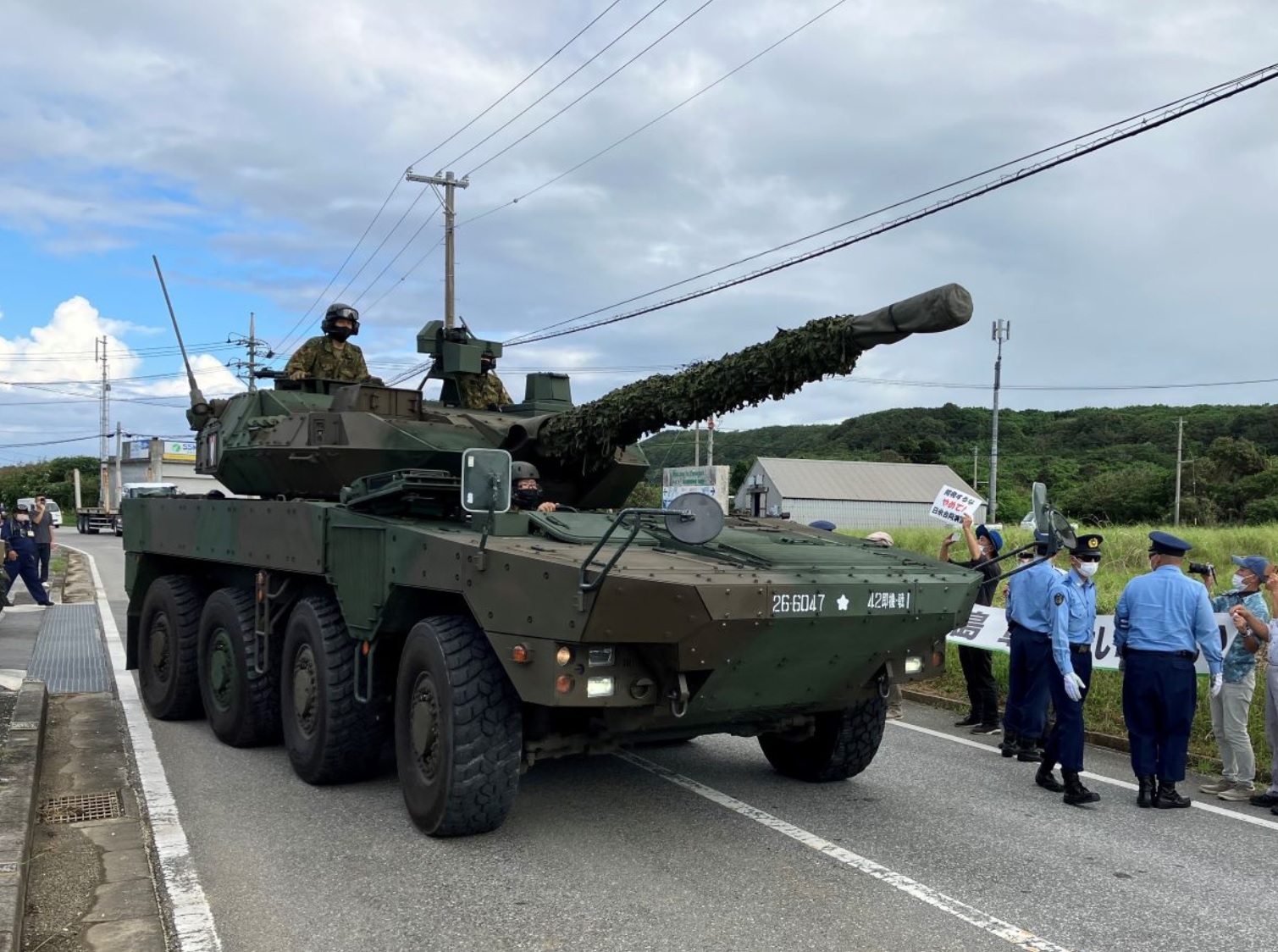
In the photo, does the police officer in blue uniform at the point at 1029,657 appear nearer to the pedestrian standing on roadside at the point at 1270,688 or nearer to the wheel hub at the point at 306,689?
the pedestrian standing on roadside at the point at 1270,688

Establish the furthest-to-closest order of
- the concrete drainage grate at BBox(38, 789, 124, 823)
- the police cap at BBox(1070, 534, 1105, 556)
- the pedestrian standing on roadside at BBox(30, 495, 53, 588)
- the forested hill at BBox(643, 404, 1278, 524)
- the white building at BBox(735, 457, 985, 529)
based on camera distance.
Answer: the white building at BBox(735, 457, 985, 529)
the forested hill at BBox(643, 404, 1278, 524)
the pedestrian standing on roadside at BBox(30, 495, 53, 588)
the police cap at BBox(1070, 534, 1105, 556)
the concrete drainage grate at BBox(38, 789, 124, 823)

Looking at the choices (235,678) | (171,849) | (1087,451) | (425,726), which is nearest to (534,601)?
(425,726)

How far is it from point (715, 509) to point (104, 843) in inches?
129

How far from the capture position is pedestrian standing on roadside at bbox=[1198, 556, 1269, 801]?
23.1ft

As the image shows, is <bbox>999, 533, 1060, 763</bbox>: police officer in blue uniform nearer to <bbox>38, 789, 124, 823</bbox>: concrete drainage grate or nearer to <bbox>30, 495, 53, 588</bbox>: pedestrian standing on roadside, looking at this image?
<bbox>38, 789, 124, 823</bbox>: concrete drainage grate

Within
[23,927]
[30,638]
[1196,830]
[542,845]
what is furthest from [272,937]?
[30,638]

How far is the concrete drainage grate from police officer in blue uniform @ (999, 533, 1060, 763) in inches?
219

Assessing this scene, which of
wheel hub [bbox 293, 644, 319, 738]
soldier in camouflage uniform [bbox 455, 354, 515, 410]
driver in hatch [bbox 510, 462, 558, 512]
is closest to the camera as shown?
driver in hatch [bbox 510, 462, 558, 512]

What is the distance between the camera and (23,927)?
4453 mm

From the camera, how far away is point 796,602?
5.15m

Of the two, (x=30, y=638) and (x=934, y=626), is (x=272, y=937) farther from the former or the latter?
(x=30, y=638)

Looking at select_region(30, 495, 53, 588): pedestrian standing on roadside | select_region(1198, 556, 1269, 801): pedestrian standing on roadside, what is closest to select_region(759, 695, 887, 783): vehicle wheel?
select_region(1198, 556, 1269, 801): pedestrian standing on roadside

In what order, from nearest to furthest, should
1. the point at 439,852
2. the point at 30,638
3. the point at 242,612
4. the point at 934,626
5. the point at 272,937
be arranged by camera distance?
the point at 272,937 → the point at 439,852 → the point at 934,626 → the point at 242,612 → the point at 30,638

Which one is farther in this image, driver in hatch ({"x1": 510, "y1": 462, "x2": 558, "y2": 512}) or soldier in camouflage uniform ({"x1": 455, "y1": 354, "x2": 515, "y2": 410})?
soldier in camouflage uniform ({"x1": 455, "y1": 354, "x2": 515, "y2": 410})
